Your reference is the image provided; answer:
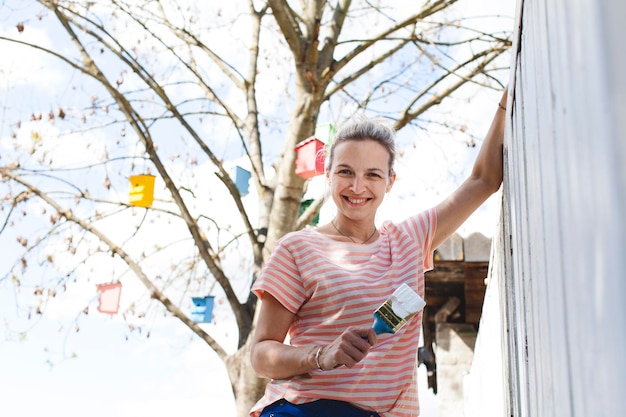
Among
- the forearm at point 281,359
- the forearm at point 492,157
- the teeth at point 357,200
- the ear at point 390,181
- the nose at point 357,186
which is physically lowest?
the forearm at point 281,359

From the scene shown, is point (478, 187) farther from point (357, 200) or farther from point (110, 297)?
point (110, 297)

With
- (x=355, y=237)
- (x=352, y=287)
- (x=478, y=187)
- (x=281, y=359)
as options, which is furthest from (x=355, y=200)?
(x=281, y=359)

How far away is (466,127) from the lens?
8.31 meters

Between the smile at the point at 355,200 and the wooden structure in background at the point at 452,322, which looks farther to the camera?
the wooden structure in background at the point at 452,322

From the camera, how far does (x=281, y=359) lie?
201cm

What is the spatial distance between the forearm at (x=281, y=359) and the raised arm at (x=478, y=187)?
710 mm

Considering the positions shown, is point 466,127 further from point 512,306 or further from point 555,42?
point 555,42

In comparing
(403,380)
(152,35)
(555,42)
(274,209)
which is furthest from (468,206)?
(152,35)

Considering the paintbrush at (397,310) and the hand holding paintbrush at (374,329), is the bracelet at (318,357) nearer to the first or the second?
the hand holding paintbrush at (374,329)

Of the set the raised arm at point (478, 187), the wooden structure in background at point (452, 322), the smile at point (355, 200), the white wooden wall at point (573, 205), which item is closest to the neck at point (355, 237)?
the smile at point (355, 200)

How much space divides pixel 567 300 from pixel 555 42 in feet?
1.25

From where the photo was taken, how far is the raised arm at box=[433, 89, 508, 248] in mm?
2426

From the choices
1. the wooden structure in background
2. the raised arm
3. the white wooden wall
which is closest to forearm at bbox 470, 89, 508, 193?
the raised arm

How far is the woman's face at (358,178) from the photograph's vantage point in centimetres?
229
